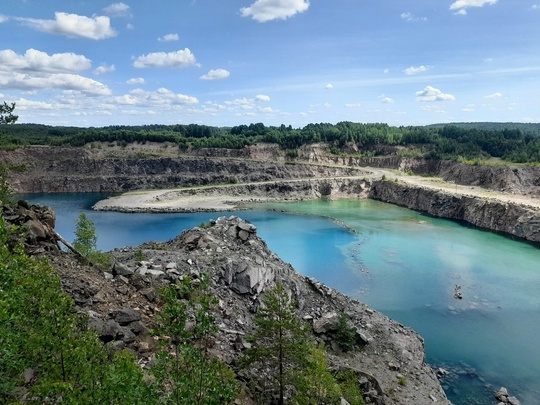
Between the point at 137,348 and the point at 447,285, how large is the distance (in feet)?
137

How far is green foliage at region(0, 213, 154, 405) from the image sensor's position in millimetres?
9766

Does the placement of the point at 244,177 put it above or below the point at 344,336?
above

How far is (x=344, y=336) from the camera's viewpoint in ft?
92.3

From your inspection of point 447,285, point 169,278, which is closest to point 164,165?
point 447,285

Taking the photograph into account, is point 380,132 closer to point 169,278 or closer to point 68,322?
point 169,278

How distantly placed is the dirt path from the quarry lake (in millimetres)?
6446

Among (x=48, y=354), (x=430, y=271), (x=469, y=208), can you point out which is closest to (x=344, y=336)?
(x=48, y=354)

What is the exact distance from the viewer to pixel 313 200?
408 ft

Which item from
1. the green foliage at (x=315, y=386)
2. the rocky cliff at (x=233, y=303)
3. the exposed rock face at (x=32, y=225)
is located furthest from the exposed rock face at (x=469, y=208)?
the exposed rock face at (x=32, y=225)

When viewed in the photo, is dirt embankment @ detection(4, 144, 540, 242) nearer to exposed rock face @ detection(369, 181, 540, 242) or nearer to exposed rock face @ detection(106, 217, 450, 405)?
exposed rock face @ detection(369, 181, 540, 242)

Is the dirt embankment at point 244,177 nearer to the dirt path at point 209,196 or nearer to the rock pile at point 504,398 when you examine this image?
the dirt path at point 209,196

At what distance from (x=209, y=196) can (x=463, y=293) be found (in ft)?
291

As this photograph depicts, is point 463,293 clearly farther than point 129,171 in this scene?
No

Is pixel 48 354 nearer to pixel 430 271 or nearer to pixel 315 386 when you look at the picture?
pixel 315 386
